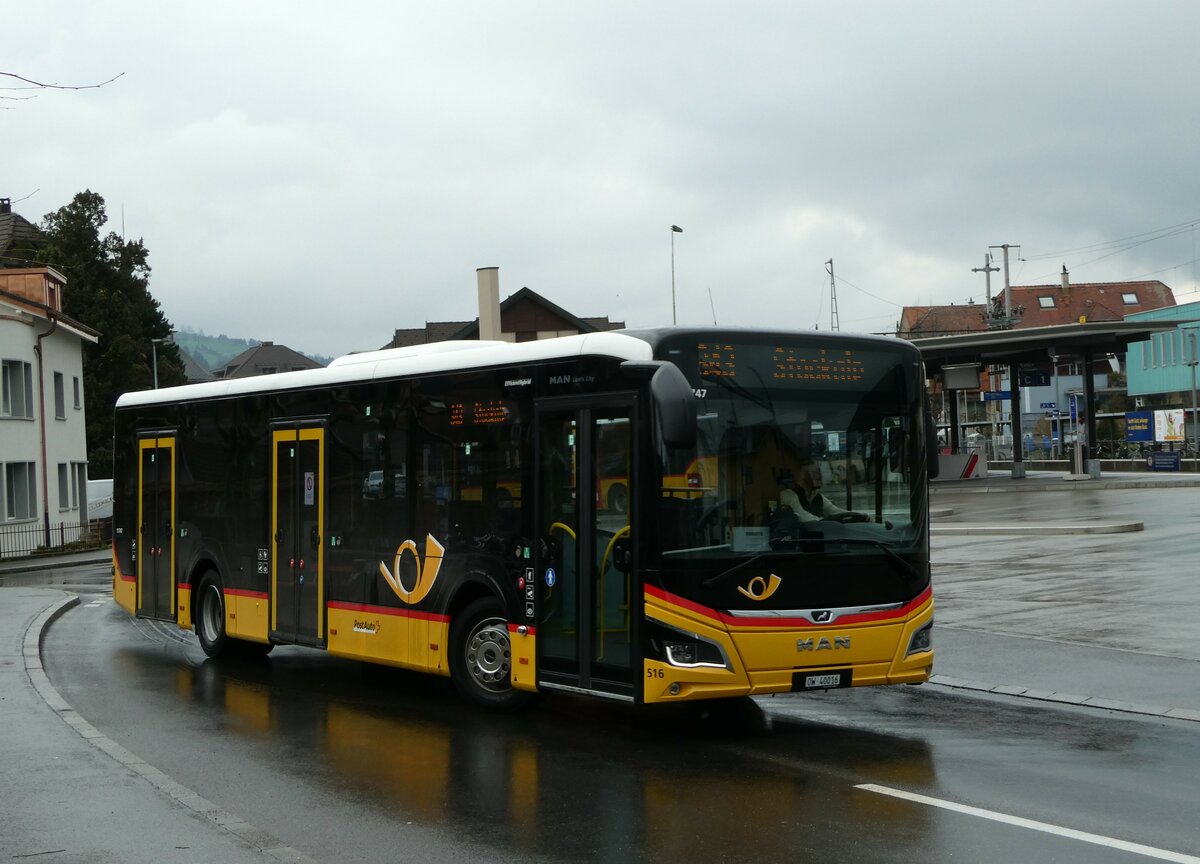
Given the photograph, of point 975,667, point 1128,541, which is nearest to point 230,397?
point 975,667

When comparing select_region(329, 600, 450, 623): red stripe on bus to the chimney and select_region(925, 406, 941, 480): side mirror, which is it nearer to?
select_region(925, 406, 941, 480): side mirror

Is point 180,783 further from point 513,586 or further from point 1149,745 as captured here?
point 1149,745

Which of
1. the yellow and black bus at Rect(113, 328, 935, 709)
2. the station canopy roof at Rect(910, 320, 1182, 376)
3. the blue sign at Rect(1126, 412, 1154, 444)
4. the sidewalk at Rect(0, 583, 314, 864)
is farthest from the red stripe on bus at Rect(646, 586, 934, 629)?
the blue sign at Rect(1126, 412, 1154, 444)

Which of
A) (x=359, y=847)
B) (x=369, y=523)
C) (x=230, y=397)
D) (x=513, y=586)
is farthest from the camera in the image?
(x=230, y=397)

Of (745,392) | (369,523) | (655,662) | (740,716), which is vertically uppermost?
(745,392)

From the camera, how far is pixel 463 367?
11281mm

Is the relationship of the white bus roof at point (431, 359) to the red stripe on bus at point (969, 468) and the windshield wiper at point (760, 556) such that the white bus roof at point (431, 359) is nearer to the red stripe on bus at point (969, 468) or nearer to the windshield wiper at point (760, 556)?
the windshield wiper at point (760, 556)

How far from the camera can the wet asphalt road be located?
700cm

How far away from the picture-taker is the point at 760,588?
9422 millimetres

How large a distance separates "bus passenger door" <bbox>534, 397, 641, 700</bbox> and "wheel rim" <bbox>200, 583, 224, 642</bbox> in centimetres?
618

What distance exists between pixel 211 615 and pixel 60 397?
37848 millimetres

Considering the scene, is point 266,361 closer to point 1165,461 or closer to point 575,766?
point 1165,461

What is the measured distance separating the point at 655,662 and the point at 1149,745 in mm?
3376

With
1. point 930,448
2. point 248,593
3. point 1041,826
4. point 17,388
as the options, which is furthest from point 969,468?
point 1041,826
